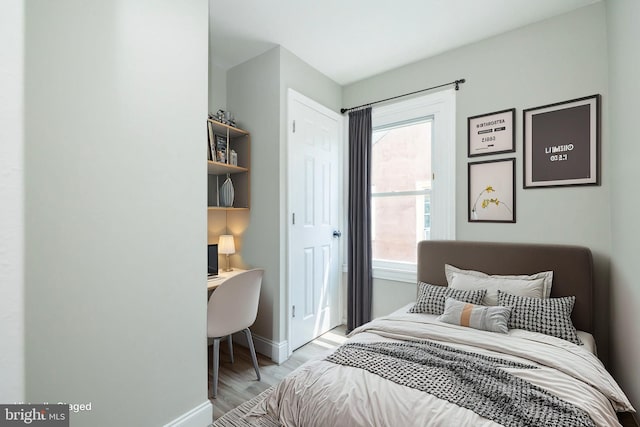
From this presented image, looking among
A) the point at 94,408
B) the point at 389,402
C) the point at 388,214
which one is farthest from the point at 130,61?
the point at 388,214

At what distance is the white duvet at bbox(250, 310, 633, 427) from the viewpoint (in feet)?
3.67

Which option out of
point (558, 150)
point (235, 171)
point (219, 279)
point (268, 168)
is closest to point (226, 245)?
point (219, 279)

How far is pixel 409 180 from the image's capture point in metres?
3.04

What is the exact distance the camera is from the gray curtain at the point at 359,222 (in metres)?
3.12

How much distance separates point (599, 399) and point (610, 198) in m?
1.45

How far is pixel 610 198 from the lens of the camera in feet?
6.68

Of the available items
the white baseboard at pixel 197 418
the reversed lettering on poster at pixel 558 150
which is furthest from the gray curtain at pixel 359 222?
the white baseboard at pixel 197 418

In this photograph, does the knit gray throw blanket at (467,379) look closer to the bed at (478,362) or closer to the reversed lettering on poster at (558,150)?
the bed at (478,362)

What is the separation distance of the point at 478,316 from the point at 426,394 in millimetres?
902

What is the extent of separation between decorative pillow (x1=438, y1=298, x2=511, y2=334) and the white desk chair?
1.36 meters

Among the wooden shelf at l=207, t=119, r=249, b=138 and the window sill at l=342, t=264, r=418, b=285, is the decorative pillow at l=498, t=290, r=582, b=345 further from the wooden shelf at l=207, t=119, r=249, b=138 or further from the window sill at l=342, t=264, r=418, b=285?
the wooden shelf at l=207, t=119, r=249, b=138

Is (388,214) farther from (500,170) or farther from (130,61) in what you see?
(130,61)

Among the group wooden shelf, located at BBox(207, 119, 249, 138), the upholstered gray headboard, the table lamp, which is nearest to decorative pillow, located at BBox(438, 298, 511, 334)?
the upholstered gray headboard

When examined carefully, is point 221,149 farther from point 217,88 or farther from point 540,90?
point 540,90
